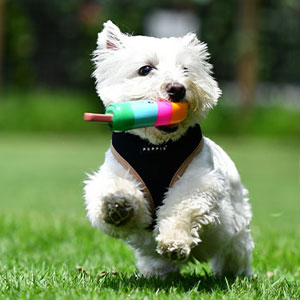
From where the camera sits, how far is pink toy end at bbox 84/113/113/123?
3.99m


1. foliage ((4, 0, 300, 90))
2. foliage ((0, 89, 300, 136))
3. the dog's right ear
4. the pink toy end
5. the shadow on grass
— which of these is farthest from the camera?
foliage ((4, 0, 300, 90))

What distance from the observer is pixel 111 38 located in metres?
4.73

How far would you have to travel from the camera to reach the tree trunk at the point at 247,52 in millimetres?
26375

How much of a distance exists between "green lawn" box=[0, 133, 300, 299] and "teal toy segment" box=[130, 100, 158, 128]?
3.13 feet

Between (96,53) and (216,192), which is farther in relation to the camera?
(96,53)

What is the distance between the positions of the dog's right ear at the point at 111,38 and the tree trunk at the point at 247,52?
866 inches

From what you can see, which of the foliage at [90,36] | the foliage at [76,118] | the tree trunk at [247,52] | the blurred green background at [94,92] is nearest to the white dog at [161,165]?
the blurred green background at [94,92]

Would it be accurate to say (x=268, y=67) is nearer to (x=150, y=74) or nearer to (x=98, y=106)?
(x=98, y=106)

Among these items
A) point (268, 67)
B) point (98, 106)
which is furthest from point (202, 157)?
point (268, 67)

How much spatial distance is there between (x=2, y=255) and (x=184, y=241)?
211cm

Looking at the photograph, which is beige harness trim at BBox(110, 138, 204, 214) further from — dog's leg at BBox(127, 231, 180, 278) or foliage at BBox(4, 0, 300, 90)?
foliage at BBox(4, 0, 300, 90)

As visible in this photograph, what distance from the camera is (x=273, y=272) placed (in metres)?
5.32

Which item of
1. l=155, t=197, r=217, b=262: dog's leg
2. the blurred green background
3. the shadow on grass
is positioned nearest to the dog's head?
l=155, t=197, r=217, b=262: dog's leg

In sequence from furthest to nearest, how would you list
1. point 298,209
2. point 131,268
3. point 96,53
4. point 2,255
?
point 298,209
point 2,255
point 131,268
point 96,53
